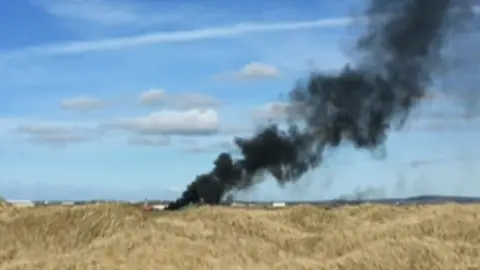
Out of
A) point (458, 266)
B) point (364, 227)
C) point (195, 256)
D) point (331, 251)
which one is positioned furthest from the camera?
point (364, 227)

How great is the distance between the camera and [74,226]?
4866 centimetres

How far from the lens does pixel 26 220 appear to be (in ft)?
164

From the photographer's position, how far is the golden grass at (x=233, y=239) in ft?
117

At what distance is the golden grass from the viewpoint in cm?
3581

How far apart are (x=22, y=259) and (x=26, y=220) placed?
817 cm

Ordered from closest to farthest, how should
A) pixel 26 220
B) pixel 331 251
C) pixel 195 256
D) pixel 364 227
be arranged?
1. pixel 195 256
2. pixel 331 251
3. pixel 364 227
4. pixel 26 220

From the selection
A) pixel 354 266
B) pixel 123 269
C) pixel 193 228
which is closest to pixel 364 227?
pixel 193 228

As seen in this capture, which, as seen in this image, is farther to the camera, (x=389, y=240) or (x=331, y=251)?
(x=331, y=251)

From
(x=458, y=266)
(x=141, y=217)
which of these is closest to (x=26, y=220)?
(x=141, y=217)

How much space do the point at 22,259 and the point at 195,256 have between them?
8.72 m

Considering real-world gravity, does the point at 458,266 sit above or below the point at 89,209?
below

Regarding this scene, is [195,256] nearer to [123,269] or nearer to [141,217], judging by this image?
[123,269]

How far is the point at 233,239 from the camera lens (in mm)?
41719

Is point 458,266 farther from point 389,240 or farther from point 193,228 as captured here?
point 193,228
